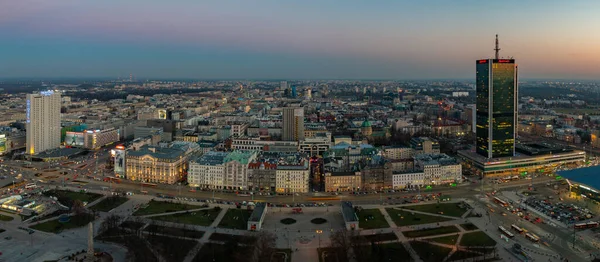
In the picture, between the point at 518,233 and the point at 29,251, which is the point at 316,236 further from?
the point at 29,251

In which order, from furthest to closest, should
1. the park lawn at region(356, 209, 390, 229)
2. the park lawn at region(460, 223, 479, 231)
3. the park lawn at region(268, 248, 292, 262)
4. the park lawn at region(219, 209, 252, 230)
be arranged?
1. the park lawn at region(356, 209, 390, 229)
2. the park lawn at region(219, 209, 252, 230)
3. the park lawn at region(460, 223, 479, 231)
4. the park lawn at region(268, 248, 292, 262)

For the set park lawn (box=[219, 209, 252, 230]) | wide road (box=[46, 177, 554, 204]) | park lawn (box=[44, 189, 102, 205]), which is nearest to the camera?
park lawn (box=[219, 209, 252, 230])

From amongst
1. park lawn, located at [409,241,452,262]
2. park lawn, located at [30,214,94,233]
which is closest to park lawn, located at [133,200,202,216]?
park lawn, located at [30,214,94,233]

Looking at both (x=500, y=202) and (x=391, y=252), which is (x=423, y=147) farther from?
(x=391, y=252)

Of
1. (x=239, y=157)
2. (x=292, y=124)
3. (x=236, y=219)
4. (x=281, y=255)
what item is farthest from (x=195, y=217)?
(x=292, y=124)

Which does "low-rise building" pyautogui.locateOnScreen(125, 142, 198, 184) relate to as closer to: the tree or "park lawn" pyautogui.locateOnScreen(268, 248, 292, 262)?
the tree

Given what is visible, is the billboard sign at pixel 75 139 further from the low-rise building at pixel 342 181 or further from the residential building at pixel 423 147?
the residential building at pixel 423 147
